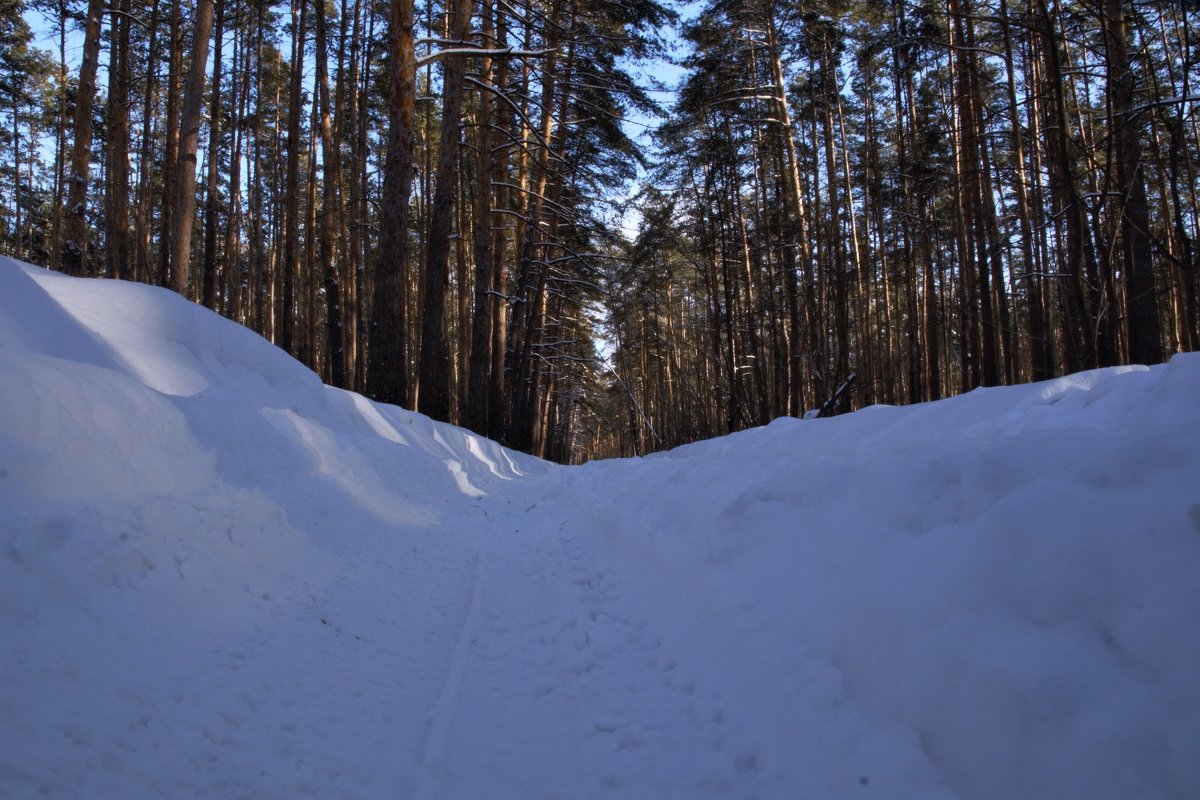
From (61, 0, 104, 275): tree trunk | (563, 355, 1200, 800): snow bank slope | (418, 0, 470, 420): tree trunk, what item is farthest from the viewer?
(418, 0, 470, 420): tree trunk

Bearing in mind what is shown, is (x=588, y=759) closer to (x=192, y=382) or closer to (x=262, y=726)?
(x=262, y=726)

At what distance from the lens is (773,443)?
6723 millimetres

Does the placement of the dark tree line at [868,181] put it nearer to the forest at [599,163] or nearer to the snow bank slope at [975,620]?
the forest at [599,163]

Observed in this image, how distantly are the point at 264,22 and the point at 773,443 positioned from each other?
64.1 feet

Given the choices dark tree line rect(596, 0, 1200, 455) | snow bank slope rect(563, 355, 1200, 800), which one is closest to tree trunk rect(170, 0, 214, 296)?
dark tree line rect(596, 0, 1200, 455)

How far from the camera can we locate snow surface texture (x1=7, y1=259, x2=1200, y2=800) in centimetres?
159

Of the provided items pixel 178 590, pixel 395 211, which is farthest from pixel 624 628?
pixel 395 211

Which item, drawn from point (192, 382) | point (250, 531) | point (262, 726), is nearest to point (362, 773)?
point (262, 726)

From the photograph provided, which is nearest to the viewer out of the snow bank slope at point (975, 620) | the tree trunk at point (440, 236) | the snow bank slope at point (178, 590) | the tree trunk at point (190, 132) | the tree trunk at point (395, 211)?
the snow bank slope at point (975, 620)

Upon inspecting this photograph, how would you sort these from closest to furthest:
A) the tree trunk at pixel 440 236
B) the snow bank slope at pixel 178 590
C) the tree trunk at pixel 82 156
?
1. the snow bank slope at pixel 178 590
2. the tree trunk at pixel 82 156
3. the tree trunk at pixel 440 236

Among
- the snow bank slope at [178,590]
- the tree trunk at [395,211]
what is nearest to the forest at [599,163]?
the tree trunk at [395,211]

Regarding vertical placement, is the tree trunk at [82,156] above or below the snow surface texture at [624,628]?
above

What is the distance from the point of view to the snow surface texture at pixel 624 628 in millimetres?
1595

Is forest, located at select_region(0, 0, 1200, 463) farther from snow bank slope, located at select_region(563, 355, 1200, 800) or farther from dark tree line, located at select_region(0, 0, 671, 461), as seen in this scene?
snow bank slope, located at select_region(563, 355, 1200, 800)
